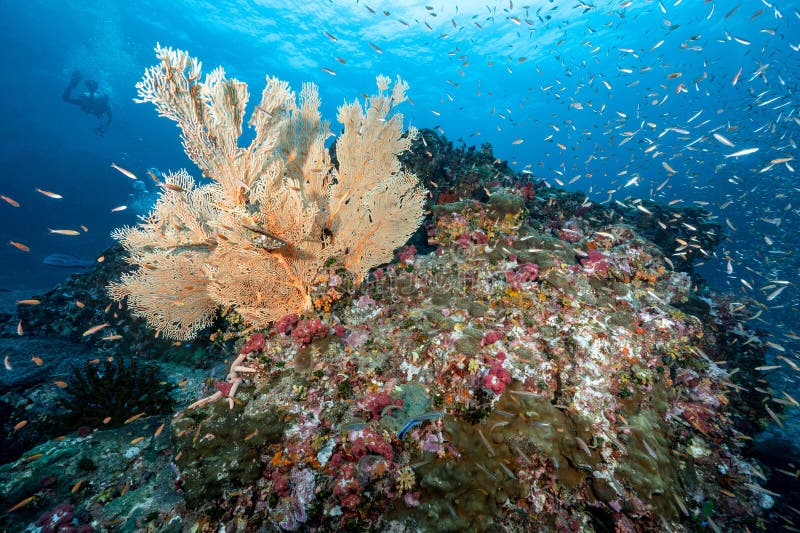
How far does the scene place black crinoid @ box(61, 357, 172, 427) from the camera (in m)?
4.91

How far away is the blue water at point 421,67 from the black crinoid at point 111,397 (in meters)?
14.6

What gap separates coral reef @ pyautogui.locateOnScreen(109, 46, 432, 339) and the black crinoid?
1.32m

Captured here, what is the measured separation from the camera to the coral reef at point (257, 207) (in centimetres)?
416

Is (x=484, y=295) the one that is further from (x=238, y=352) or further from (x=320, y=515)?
(x=238, y=352)

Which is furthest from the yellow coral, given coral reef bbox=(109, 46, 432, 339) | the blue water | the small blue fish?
the blue water

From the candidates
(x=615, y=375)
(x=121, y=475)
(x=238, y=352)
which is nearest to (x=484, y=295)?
(x=615, y=375)

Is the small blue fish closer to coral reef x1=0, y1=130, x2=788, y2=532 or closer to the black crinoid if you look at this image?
coral reef x1=0, y1=130, x2=788, y2=532

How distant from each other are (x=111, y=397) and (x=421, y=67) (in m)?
55.3

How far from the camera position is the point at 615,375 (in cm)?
432

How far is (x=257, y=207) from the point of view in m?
5.56

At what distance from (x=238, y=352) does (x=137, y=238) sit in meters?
2.61

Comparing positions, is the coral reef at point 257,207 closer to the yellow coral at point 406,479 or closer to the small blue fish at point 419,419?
the small blue fish at point 419,419

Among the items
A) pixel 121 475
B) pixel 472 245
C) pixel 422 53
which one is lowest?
pixel 121 475

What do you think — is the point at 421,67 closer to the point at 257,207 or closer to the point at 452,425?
the point at 257,207
